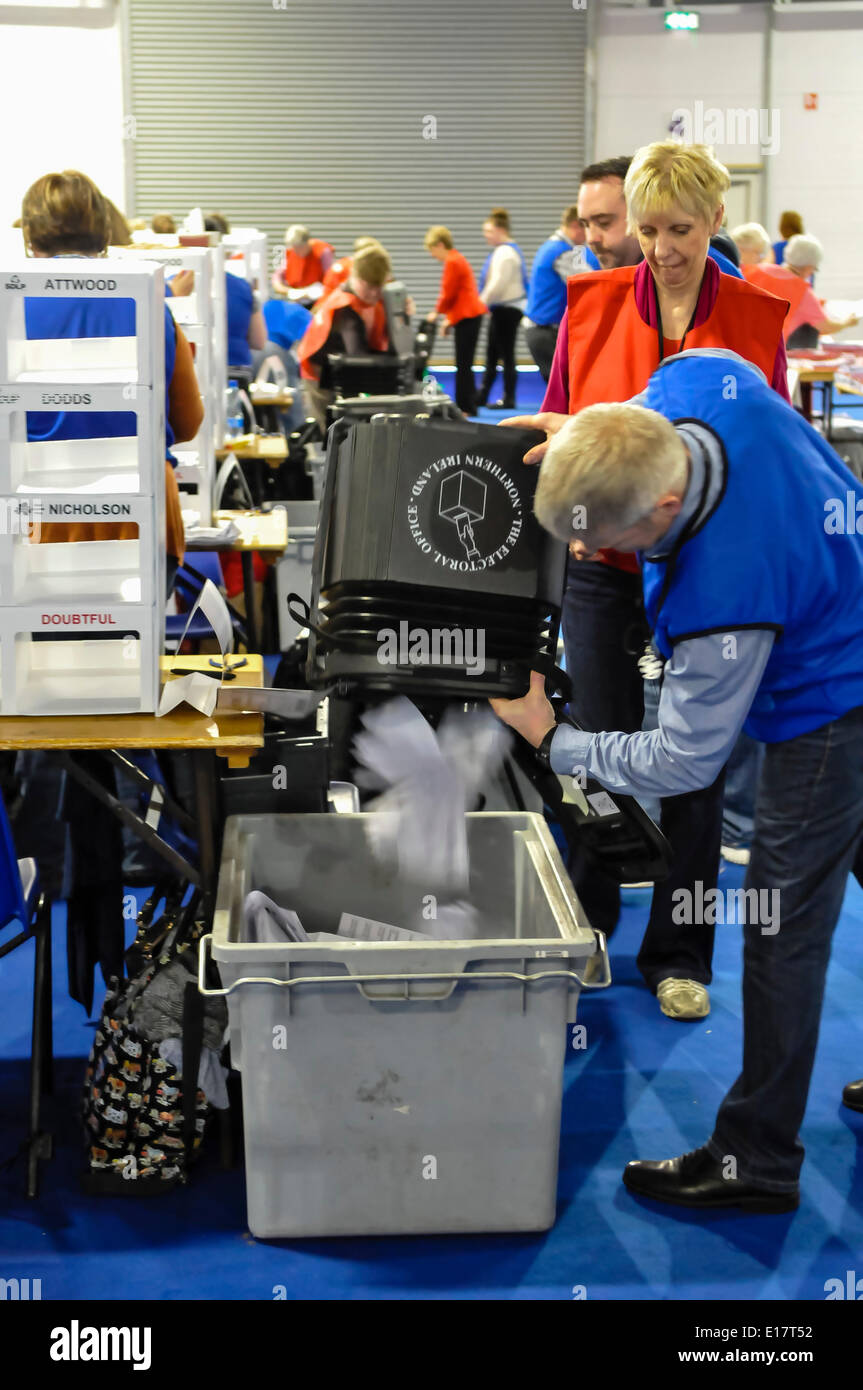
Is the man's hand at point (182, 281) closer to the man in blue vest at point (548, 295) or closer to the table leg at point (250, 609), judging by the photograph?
the table leg at point (250, 609)

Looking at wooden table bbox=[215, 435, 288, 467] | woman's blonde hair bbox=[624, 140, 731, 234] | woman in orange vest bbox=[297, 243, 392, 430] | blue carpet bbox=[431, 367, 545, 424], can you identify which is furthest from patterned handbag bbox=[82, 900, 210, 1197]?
blue carpet bbox=[431, 367, 545, 424]

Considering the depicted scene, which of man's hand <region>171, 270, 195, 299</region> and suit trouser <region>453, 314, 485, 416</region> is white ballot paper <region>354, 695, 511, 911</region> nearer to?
man's hand <region>171, 270, 195, 299</region>

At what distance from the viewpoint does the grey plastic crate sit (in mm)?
2195

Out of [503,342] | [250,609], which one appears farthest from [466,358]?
[250,609]

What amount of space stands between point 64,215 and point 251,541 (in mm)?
1572

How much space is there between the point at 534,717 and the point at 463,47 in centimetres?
1443

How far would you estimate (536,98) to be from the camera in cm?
1498

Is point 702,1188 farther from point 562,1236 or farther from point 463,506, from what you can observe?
point 463,506

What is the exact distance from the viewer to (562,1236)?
7.79ft

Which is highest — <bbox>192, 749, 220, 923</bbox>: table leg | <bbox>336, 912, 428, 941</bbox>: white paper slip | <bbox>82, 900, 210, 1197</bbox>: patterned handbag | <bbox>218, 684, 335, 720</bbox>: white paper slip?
<bbox>218, 684, 335, 720</bbox>: white paper slip

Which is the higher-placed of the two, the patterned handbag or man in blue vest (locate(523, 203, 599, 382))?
man in blue vest (locate(523, 203, 599, 382))

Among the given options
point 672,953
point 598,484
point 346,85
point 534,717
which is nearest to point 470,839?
point 534,717

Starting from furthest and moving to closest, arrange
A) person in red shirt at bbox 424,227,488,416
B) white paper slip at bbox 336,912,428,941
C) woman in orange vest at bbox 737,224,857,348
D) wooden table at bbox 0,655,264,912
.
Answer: person in red shirt at bbox 424,227,488,416 < woman in orange vest at bbox 737,224,857,348 < white paper slip at bbox 336,912,428,941 < wooden table at bbox 0,655,264,912

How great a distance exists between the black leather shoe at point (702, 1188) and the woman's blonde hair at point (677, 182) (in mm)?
1659
